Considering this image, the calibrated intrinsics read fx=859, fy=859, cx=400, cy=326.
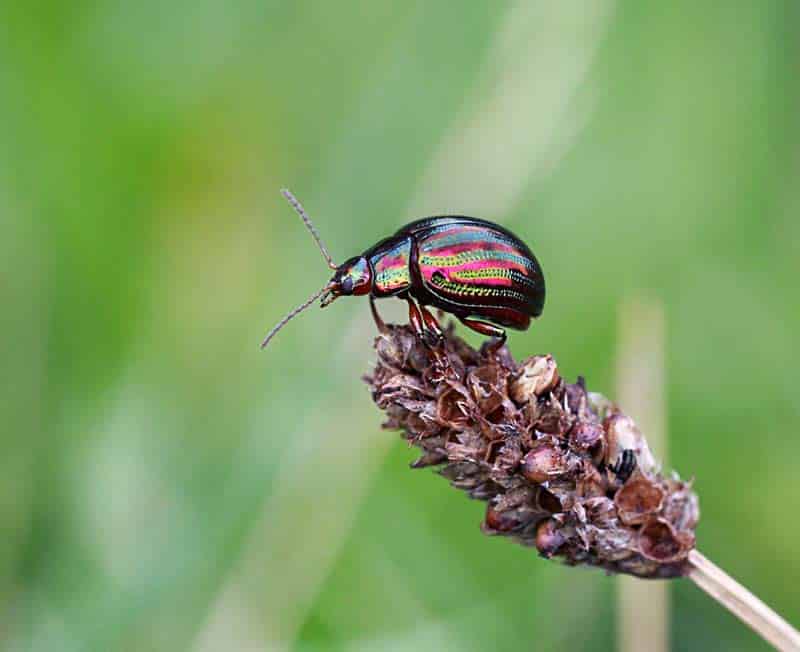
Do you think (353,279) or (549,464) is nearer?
(549,464)

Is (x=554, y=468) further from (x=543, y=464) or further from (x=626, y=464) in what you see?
(x=626, y=464)

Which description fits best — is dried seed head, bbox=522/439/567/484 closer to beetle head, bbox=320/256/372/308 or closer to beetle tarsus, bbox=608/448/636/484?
beetle tarsus, bbox=608/448/636/484

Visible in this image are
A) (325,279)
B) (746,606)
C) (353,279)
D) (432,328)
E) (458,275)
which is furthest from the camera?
(325,279)

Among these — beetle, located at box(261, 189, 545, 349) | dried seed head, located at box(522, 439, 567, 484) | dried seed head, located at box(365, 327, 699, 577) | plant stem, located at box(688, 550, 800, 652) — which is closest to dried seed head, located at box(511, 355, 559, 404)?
dried seed head, located at box(365, 327, 699, 577)

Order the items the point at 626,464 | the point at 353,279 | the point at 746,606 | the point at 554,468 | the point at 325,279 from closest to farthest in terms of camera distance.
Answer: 1. the point at 746,606
2. the point at 554,468
3. the point at 626,464
4. the point at 353,279
5. the point at 325,279

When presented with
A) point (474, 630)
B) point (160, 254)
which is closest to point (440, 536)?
point (474, 630)

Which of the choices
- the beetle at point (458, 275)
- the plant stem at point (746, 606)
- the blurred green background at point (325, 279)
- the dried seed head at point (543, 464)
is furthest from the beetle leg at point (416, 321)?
the blurred green background at point (325, 279)

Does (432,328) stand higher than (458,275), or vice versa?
(458,275)

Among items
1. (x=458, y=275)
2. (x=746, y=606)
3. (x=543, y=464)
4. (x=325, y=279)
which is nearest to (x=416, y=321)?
(x=458, y=275)
